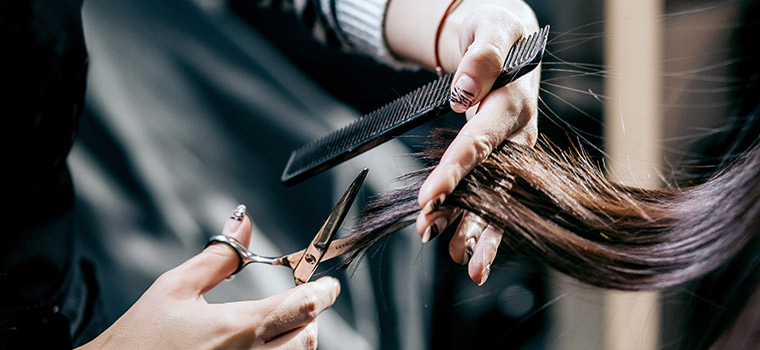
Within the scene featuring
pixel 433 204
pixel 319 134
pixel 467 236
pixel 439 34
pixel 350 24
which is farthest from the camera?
pixel 319 134

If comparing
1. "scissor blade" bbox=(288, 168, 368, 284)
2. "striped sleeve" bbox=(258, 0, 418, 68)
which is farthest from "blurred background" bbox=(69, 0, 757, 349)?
"scissor blade" bbox=(288, 168, 368, 284)

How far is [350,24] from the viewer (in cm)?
82

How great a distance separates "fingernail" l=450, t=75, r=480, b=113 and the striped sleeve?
12.9 inches

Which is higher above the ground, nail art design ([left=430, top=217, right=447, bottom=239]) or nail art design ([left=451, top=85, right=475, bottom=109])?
nail art design ([left=451, top=85, right=475, bottom=109])

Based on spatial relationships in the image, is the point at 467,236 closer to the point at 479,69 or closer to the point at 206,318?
the point at 479,69

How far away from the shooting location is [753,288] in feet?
1.54

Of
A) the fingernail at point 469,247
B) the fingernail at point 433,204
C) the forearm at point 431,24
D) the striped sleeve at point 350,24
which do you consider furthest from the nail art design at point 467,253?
the striped sleeve at point 350,24

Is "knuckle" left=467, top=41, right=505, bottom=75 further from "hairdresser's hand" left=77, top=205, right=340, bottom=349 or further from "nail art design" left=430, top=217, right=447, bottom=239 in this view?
"hairdresser's hand" left=77, top=205, right=340, bottom=349

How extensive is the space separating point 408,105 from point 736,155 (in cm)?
39

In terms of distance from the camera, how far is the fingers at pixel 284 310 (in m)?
0.53

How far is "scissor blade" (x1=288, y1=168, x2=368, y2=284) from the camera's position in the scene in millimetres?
540

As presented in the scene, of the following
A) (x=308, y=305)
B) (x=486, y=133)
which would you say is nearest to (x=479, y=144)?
(x=486, y=133)

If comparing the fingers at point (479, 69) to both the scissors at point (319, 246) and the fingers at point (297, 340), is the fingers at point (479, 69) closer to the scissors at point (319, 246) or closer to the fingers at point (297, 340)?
the scissors at point (319, 246)

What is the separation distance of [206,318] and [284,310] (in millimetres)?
88
